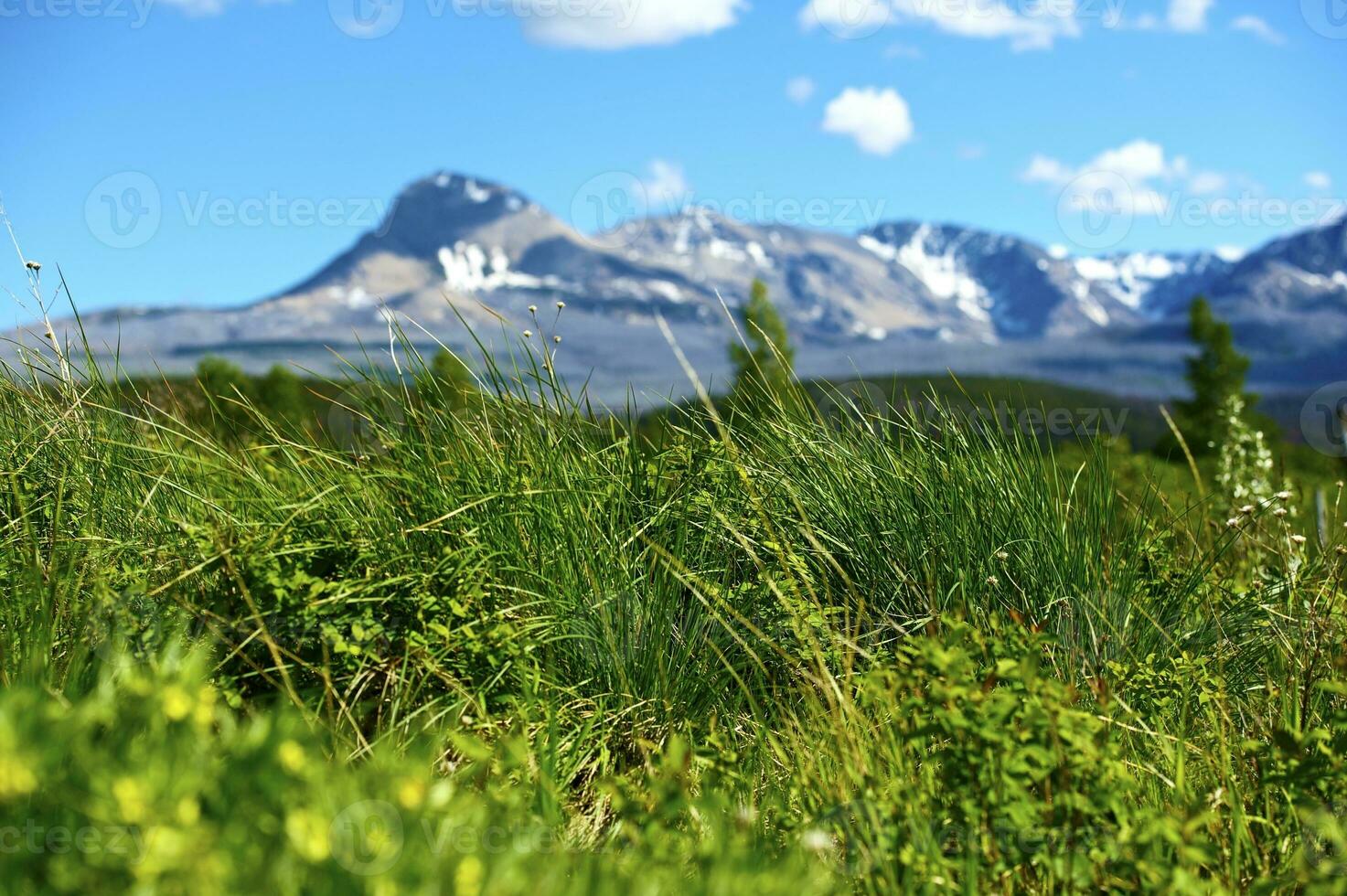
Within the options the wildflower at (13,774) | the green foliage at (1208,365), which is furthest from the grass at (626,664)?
the green foliage at (1208,365)

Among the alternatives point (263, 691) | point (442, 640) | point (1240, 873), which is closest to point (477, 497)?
point (442, 640)

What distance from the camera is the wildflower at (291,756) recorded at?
66.5 inches

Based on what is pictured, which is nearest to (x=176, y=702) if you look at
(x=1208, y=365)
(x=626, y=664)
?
(x=626, y=664)

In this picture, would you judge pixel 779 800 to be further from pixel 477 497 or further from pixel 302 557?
pixel 302 557

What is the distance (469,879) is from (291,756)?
33 cm

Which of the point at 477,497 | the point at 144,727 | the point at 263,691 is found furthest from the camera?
the point at 477,497

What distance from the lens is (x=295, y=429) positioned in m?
4.42

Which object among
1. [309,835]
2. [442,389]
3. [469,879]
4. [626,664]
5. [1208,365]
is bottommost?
[1208,365]

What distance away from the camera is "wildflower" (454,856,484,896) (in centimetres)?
167

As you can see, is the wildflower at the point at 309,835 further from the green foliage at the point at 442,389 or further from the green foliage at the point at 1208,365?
the green foliage at the point at 1208,365

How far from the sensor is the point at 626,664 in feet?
11.7

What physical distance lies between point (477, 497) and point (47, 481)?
1.59m

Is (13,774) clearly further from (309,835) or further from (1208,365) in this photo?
(1208,365)

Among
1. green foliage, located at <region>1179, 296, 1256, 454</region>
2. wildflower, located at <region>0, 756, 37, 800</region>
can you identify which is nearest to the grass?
wildflower, located at <region>0, 756, 37, 800</region>
